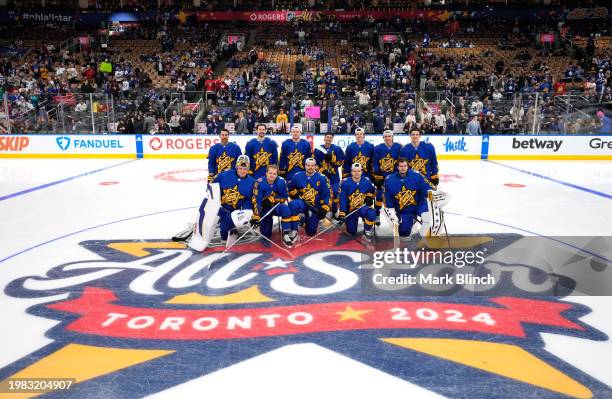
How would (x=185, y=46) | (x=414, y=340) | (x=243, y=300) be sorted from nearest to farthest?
(x=414, y=340) → (x=243, y=300) → (x=185, y=46)

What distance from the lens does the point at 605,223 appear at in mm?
7785

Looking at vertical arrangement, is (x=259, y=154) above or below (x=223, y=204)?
above

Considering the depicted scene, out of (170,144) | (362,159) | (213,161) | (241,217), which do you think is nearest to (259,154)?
(213,161)

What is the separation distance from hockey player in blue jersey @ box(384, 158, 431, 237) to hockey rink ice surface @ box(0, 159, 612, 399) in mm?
853

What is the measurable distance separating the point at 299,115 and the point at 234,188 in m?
9.83

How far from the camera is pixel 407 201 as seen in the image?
21.9 feet

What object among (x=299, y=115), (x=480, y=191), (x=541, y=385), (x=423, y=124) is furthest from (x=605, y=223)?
(x=299, y=115)

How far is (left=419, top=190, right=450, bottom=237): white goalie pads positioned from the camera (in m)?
6.35

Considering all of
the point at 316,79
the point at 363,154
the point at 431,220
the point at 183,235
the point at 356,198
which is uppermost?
the point at 316,79

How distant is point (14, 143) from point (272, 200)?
1319 centimetres

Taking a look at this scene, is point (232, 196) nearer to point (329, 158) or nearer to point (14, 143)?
point (329, 158)

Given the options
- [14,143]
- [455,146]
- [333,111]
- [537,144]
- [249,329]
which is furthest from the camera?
Answer: [333,111]

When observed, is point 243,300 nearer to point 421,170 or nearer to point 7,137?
point 421,170

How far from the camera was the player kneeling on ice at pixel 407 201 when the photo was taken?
21.1ft
